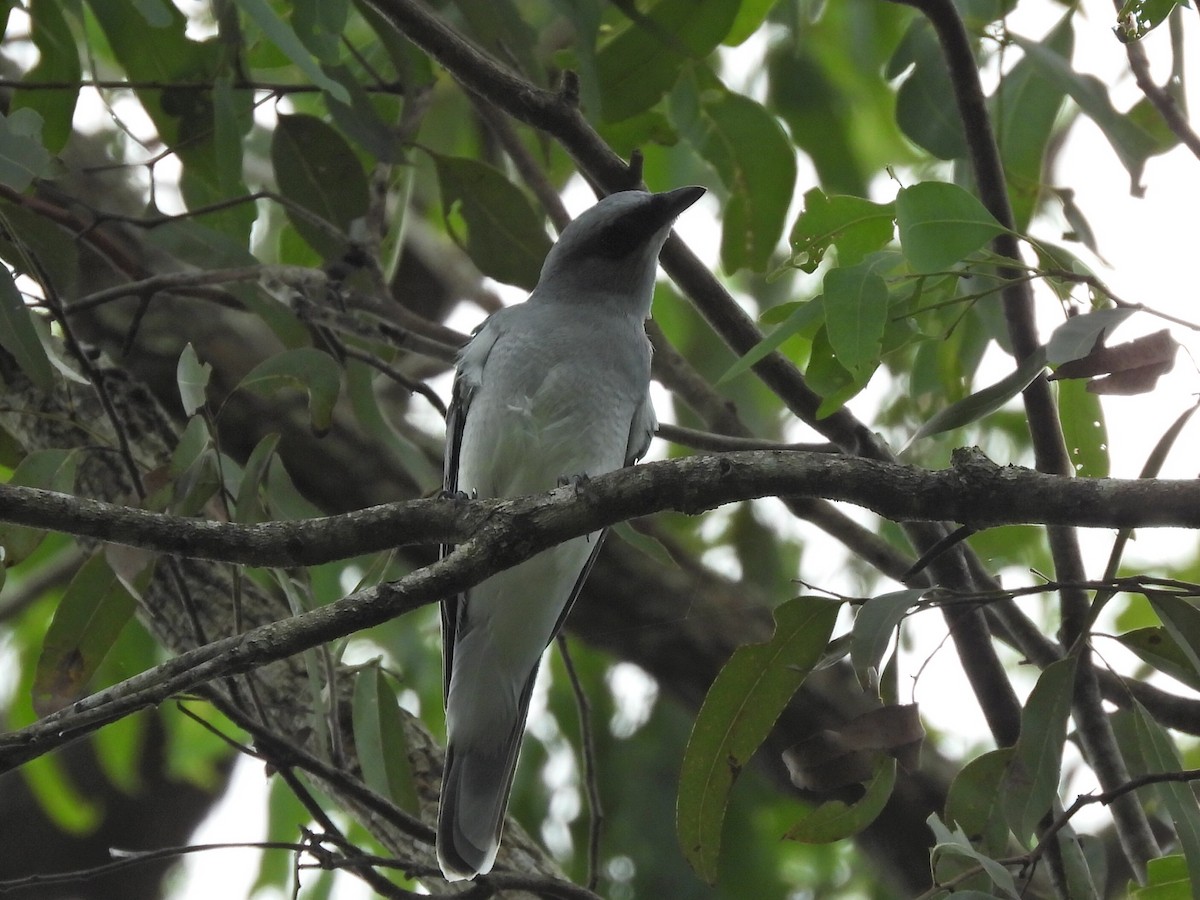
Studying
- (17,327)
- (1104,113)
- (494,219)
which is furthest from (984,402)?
(17,327)

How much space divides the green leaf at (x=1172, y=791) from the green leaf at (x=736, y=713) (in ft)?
2.33

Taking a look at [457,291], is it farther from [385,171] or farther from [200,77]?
[200,77]

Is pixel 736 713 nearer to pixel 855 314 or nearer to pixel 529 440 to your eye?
pixel 855 314

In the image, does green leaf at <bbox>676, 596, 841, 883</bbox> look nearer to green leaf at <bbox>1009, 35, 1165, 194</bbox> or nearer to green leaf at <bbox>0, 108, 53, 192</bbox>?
green leaf at <bbox>1009, 35, 1165, 194</bbox>

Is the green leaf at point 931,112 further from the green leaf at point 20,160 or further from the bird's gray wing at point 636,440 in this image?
the green leaf at point 20,160

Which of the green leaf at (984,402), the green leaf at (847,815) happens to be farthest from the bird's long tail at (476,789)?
the green leaf at (984,402)

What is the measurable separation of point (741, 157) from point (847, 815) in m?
1.94

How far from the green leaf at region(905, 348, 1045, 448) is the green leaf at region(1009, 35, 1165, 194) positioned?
804mm

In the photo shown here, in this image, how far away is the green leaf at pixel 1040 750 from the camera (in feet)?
→ 7.85

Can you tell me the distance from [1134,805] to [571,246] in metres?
2.29

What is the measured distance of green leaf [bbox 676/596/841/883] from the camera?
254 centimetres

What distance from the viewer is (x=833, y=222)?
2633 mm

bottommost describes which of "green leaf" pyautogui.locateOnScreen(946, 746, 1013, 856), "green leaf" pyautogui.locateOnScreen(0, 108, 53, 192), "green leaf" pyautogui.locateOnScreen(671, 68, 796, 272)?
"green leaf" pyautogui.locateOnScreen(946, 746, 1013, 856)

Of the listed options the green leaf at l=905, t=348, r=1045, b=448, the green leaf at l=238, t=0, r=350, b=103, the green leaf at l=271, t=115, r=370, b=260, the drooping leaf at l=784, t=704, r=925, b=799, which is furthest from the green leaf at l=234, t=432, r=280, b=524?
the green leaf at l=905, t=348, r=1045, b=448
